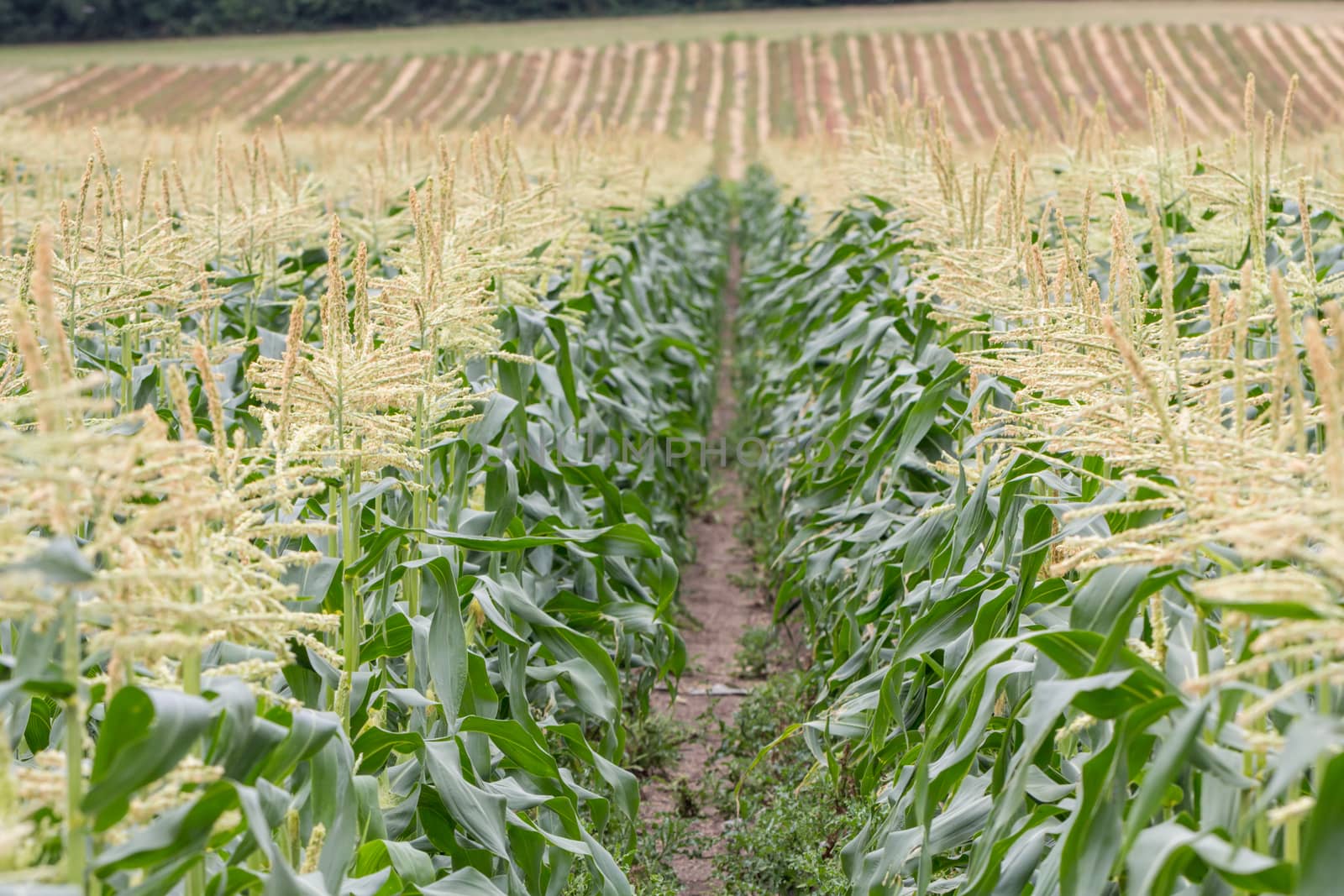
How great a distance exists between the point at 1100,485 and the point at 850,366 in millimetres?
2393

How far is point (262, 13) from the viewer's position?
191 ft

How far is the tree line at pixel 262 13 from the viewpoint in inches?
2157

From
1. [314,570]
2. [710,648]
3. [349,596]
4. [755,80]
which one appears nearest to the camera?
[349,596]

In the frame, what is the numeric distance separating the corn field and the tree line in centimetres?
5522

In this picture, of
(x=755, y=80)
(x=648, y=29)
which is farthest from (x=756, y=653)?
(x=648, y=29)

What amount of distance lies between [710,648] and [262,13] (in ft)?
193

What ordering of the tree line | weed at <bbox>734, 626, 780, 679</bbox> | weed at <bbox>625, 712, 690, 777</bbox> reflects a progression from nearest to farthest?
1. weed at <bbox>625, 712, 690, 777</bbox>
2. weed at <bbox>734, 626, 780, 679</bbox>
3. the tree line

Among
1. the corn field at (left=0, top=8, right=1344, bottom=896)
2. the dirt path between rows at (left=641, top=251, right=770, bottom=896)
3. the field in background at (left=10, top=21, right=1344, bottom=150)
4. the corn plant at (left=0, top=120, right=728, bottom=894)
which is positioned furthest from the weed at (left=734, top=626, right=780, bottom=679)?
the field in background at (left=10, top=21, right=1344, bottom=150)

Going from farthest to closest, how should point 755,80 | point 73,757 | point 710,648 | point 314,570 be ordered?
1. point 755,80
2. point 710,648
3. point 314,570
4. point 73,757

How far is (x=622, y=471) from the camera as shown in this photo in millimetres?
5941

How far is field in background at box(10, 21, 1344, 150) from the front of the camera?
43031 millimetres

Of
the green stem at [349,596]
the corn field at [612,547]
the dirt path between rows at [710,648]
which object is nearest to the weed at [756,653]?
the dirt path between rows at [710,648]

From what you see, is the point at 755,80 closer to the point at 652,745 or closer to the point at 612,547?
the point at 652,745

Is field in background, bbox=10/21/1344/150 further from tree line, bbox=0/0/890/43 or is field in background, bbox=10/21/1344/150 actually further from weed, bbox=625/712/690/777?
weed, bbox=625/712/690/777
